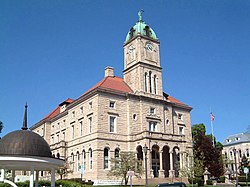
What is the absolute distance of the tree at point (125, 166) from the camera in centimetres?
4150

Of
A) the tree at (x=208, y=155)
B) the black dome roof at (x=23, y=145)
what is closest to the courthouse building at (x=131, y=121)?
the tree at (x=208, y=155)

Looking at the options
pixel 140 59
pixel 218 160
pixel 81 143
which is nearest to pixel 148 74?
pixel 140 59

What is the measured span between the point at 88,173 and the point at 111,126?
298 inches

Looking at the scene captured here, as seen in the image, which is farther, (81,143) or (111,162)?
(81,143)

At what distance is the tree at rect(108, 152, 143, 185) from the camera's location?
41.5 metres

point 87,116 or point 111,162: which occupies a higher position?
point 87,116

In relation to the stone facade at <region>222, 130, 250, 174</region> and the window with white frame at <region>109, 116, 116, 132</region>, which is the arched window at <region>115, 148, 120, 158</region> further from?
the stone facade at <region>222, 130, 250, 174</region>

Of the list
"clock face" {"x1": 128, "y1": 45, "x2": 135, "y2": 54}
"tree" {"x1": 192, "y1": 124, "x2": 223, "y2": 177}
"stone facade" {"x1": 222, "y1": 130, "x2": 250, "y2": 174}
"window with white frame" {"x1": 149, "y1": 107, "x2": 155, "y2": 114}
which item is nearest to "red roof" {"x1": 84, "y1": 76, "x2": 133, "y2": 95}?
"window with white frame" {"x1": 149, "y1": 107, "x2": 155, "y2": 114}

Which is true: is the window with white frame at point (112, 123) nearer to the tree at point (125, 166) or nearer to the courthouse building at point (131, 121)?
the courthouse building at point (131, 121)

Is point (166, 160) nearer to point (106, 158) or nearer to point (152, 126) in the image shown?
point (152, 126)

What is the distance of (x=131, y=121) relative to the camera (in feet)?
162

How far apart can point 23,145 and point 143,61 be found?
115 ft

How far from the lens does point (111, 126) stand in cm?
4819

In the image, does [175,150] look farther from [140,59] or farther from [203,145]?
[140,59]
